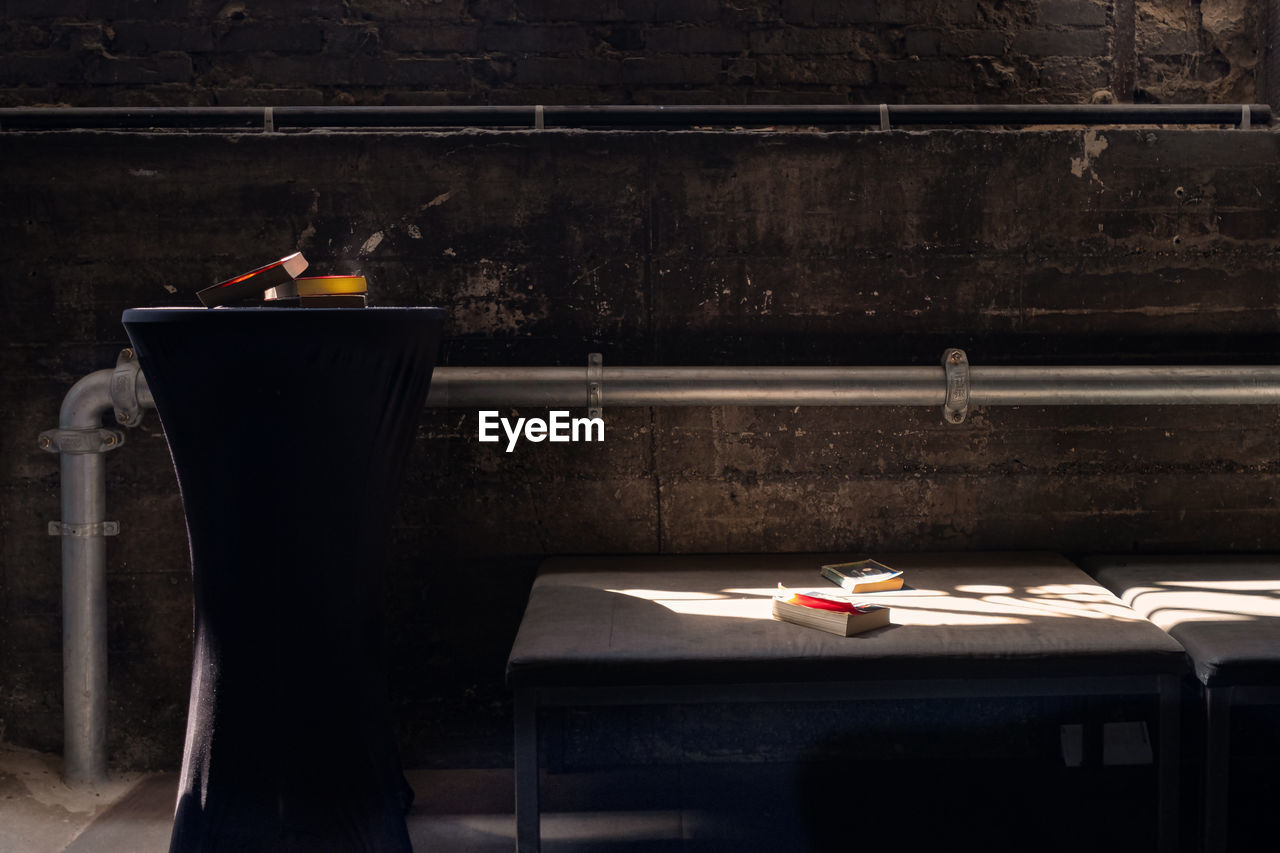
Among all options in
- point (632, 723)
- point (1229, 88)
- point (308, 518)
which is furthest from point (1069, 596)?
point (1229, 88)

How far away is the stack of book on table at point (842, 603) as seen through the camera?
6.11ft

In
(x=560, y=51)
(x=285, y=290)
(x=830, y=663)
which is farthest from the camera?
(x=560, y=51)

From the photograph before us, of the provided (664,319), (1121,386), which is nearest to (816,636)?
(664,319)

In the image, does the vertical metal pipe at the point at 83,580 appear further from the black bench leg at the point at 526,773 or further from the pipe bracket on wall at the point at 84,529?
the black bench leg at the point at 526,773

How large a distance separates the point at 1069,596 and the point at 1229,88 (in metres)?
2.15

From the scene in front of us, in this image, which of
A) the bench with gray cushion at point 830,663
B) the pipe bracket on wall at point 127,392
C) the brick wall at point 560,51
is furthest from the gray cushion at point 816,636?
the brick wall at point 560,51

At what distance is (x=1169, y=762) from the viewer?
182cm

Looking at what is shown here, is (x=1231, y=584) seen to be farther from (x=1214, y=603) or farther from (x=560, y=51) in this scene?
(x=560, y=51)

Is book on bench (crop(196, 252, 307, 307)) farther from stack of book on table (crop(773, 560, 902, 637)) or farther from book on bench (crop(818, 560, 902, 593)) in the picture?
book on bench (crop(818, 560, 902, 593))

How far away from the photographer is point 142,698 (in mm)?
2547

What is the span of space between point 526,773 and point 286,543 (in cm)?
61

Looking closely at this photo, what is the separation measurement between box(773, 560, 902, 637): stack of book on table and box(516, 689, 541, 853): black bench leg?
1.78 ft

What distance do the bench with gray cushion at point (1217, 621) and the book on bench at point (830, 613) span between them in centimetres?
60

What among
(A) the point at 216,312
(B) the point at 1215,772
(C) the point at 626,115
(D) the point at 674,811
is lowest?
(D) the point at 674,811
